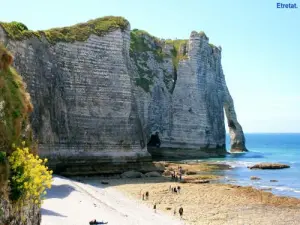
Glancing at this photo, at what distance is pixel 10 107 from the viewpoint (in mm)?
13320

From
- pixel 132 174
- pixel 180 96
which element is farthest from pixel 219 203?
pixel 180 96

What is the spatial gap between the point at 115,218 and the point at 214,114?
2845 inches

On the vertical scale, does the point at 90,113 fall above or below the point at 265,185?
above

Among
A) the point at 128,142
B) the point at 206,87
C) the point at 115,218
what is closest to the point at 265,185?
the point at 128,142

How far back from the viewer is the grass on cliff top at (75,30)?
46531 millimetres

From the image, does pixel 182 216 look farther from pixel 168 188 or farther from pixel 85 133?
pixel 85 133

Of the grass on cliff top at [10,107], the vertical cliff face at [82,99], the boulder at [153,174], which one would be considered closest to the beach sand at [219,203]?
the boulder at [153,174]

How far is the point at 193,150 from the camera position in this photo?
87125 millimetres

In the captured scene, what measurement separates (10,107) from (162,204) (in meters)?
22.2

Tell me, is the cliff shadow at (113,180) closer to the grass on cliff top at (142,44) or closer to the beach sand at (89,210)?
the beach sand at (89,210)

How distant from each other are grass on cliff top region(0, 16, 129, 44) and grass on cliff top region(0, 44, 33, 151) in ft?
107

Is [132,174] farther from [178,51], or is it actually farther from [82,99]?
[178,51]

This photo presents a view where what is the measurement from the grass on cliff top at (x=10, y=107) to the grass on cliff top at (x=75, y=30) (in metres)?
32.5

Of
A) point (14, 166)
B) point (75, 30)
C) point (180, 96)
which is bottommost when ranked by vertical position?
point (14, 166)
